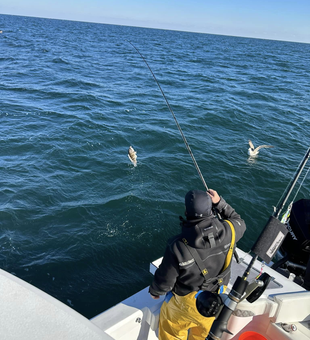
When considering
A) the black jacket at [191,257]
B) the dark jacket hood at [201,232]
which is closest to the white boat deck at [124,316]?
the black jacket at [191,257]

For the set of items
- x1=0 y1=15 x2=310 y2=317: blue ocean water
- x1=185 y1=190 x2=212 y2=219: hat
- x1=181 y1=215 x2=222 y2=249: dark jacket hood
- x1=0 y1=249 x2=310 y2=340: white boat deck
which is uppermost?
x1=185 y1=190 x2=212 y2=219: hat

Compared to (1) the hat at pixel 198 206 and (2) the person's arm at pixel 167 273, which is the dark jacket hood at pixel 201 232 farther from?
(2) the person's arm at pixel 167 273

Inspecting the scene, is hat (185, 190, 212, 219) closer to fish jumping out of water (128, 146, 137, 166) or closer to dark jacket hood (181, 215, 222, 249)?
dark jacket hood (181, 215, 222, 249)

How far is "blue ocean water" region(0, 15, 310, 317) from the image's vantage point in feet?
20.7

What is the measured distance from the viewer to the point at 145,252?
6.67 meters

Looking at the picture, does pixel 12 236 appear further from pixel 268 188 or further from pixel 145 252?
pixel 268 188

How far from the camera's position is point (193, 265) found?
2.90m

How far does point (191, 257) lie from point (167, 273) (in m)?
0.32

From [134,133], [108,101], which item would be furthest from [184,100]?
[134,133]

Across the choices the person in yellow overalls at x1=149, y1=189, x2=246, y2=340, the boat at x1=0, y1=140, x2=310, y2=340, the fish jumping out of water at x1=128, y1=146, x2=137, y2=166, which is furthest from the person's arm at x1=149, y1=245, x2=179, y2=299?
the fish jumping out of water at x1=128, y1=146, x2=137, y2=166

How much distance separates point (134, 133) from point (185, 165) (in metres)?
3.25

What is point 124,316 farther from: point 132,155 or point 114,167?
point 114,167

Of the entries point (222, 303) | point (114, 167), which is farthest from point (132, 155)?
point (222, 303)

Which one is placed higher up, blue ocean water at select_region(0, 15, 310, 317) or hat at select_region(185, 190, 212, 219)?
hat at select_region(185, 190, 212, 219)
